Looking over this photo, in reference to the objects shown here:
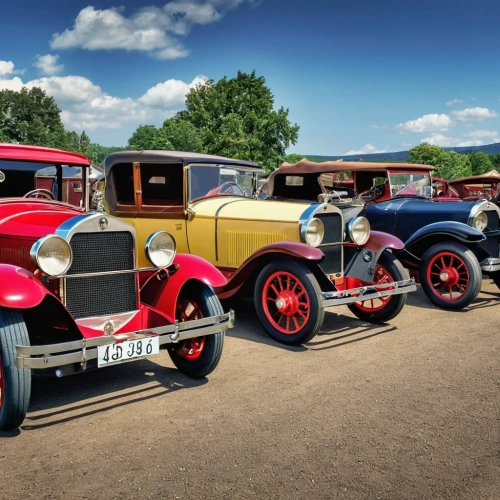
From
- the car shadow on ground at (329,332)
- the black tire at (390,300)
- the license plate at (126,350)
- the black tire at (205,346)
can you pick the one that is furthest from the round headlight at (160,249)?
the black tire at (390,300)

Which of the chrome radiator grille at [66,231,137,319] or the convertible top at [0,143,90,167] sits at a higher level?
the convertible top at [0,143,90,167]

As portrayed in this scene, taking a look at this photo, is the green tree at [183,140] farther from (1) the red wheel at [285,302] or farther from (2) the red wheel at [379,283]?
(1) the red wheel at [285,302]

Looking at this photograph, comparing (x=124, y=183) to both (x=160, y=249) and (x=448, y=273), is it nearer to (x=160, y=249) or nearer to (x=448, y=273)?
(x=160, y=249)

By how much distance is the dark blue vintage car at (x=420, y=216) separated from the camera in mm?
7043

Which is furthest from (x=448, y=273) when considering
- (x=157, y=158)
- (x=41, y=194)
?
(x=41, y=194)

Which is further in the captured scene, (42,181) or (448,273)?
(448,273)

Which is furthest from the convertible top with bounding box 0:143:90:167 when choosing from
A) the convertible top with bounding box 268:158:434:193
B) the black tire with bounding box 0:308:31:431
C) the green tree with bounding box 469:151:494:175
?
the green tree with bounding box 469:151:494:175

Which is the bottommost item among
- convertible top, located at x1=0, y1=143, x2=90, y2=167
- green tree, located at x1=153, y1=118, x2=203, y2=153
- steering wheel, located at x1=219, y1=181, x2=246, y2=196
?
steering wheel, located at x1=219, y1=181, x2=246, y2=196

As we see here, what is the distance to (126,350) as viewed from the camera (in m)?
3.69

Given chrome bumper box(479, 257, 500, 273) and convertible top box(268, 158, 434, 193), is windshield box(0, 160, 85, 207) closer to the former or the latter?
convertible top box(268, 158, 434, 193)

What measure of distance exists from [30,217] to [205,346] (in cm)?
166

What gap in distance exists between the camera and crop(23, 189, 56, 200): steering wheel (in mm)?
4949

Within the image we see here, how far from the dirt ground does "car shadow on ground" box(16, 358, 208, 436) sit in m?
0.01

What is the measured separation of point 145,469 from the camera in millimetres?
2951
